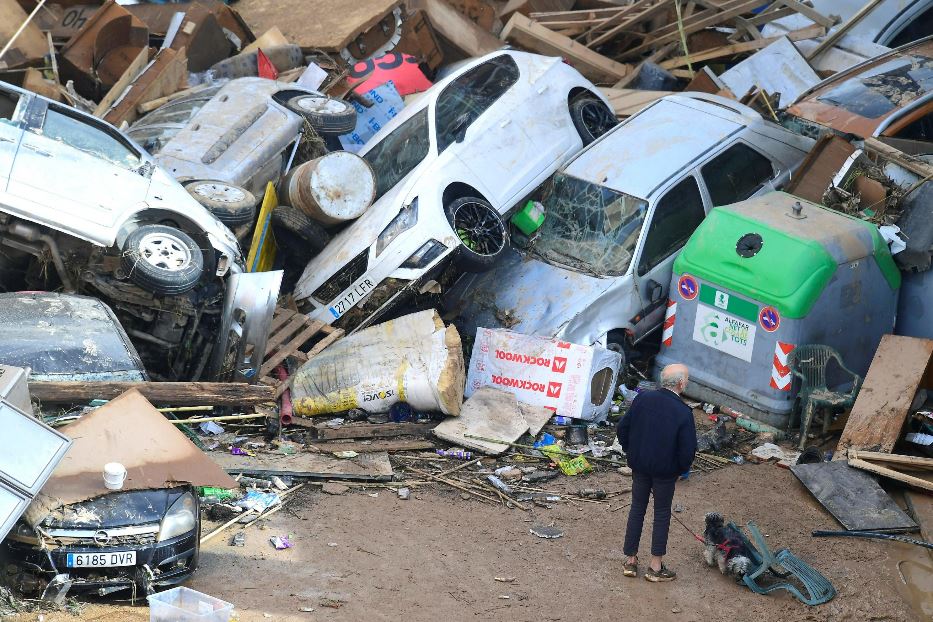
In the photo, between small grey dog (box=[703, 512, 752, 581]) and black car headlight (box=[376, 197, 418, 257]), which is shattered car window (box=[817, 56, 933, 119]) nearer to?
black car headlight (box=[376, 197, 418, 257])

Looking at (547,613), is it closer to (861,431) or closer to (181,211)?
(861,431)

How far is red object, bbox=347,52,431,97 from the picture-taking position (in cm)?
1425

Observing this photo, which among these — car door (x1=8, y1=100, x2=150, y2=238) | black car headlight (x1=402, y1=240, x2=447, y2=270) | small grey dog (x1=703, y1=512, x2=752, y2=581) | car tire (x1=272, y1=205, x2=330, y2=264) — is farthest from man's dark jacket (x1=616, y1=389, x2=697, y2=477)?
car tire (x1=272, y1=205, x2=330, y2=264)

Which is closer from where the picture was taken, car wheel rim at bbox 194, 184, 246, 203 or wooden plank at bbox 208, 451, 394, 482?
wooden plank at bbox 208, 451, 394, 482

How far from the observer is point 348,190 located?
11031 millimetres

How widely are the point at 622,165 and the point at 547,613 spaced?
5.15 m

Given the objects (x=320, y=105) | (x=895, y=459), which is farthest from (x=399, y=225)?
(x=895, y=459)

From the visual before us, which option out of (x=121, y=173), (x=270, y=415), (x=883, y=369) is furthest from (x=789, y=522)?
(x=121, y=173)

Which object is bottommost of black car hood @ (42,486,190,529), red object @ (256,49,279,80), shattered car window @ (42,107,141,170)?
black car hood @ (42,486,190,529)

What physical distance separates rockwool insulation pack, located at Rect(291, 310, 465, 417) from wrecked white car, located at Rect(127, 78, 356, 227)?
2.00 m

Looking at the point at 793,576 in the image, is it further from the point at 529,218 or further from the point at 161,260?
the point at 161,260

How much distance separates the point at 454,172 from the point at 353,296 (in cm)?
147

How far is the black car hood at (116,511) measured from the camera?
Result: 6.29 m

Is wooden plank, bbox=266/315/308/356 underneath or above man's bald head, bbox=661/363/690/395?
underneath
